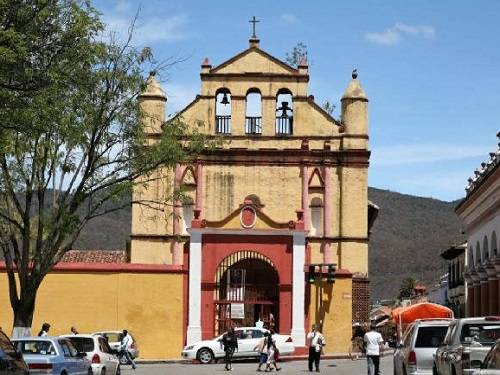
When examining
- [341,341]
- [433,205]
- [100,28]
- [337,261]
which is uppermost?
[433,205]

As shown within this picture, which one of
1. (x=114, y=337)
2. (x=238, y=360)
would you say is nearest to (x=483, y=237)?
(x=238, y=360)

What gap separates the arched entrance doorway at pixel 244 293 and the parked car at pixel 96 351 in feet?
46.1

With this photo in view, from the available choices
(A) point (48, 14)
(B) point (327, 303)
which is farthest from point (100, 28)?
(B) point (327, 303)

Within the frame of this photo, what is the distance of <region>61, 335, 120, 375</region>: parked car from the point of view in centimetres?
2722

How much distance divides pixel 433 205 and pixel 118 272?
11365cm

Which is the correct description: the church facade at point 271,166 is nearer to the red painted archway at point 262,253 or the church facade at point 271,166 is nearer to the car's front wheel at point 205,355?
the red painted archway at point 262,253

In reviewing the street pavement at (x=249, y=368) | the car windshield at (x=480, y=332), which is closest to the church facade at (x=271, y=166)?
the street pavement at (x=249, y=368)

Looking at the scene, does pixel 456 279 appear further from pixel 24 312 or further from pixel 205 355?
pixel 24 312

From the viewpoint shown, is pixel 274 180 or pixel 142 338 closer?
pixel 142 338

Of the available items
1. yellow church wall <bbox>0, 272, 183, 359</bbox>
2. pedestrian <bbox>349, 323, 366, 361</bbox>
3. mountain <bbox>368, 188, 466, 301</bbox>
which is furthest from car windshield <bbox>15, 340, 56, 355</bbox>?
mountain <bbox>368, 188, 466, 301</bbox>

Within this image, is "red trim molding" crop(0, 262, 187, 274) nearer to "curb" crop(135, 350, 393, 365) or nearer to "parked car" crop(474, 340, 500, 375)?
"curb" crop(135, 350, 393, 365)

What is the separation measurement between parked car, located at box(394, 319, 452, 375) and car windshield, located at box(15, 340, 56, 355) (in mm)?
7526

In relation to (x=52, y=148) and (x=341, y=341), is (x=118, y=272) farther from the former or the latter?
(x=52, y=148)

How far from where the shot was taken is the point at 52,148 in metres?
30.9
